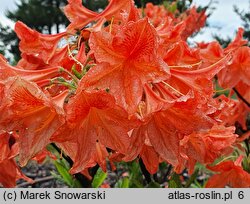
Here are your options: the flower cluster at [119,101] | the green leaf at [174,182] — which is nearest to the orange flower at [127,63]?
the flower cluster at [119,101]

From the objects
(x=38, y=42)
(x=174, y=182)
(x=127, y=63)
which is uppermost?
(x=127, y=63)

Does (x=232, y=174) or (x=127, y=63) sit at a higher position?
(x=127, y=63)

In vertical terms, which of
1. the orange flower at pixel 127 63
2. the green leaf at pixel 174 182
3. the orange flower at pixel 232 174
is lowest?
the green leaf at pixel 174 182

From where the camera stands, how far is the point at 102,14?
1.27 metres

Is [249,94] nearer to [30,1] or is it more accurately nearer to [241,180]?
[241,180]

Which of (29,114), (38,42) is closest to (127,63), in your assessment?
(29,114)

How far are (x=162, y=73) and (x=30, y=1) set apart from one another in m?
21.8

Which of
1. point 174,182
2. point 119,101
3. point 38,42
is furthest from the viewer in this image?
point 174,182

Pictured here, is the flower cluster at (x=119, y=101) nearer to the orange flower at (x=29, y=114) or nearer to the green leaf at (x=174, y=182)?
the orange flower at (x=29, y=114)

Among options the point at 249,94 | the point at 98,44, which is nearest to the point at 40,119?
the point at 98,44

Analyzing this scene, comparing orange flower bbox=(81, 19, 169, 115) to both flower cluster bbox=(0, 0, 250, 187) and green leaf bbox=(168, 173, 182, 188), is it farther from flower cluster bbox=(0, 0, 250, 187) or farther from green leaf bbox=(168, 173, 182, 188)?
green leaf bbox=(168, 173, 182, 188)

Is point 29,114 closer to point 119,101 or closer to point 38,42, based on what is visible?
point 119,101

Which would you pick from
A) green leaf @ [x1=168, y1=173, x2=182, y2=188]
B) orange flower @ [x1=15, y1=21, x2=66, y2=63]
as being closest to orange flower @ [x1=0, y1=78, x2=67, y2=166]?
orange flower @ [x1=15, y1=21, x2=66, y2=63]
